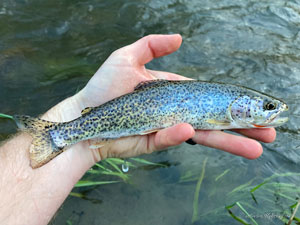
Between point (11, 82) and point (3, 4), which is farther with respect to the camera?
point (3, 4)

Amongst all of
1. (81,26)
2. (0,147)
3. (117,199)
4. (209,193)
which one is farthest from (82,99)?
(81,26)

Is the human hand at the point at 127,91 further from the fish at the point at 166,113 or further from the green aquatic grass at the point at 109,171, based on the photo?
the green aquatic grass at the point at 109,171

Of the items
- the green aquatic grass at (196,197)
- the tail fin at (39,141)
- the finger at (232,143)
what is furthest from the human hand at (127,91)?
the green aquatic grass at (196,197)

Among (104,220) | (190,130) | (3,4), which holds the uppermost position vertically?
(3,4)

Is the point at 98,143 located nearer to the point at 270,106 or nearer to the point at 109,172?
the point at 109,172

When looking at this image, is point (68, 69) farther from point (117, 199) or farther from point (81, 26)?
point (117, 199)

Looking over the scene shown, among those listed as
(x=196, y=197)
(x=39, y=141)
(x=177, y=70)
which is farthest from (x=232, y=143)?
(x=177, y=70)
